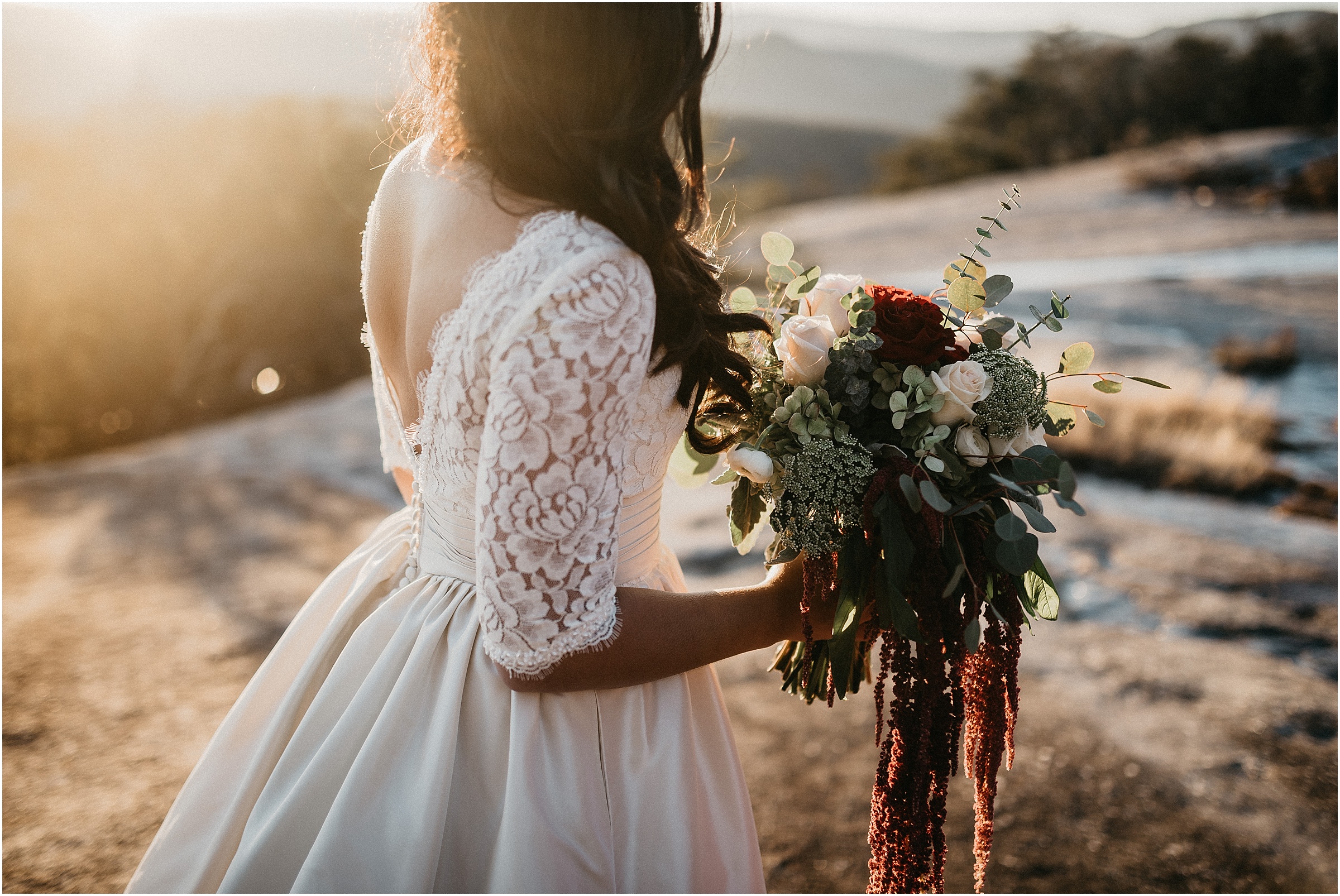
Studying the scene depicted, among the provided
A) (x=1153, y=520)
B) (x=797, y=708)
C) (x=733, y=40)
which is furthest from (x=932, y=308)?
(x=1153, y=520)

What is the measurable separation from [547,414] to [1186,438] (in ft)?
18.1

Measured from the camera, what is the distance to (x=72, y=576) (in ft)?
12.9

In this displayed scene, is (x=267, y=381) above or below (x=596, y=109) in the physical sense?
below

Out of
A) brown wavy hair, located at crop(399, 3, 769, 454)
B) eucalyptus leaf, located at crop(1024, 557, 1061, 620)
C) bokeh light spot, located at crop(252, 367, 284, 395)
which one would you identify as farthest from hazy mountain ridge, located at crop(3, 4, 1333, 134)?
bokeh light spot, located at crop(252, 367, 284, 395)

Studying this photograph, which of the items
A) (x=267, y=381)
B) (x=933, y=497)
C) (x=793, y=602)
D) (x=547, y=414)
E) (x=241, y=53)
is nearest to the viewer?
(x=547, y=414)

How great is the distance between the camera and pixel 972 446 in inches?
49.6

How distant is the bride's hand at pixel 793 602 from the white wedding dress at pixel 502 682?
0.20 meters

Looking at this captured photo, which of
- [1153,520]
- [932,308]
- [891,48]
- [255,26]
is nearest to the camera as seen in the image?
[932,308]

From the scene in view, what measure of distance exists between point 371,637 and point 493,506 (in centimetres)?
50

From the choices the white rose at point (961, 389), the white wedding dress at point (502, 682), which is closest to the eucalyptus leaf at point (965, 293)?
the white rose at point (961, 389)

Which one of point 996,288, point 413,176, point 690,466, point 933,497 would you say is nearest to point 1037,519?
point 933,497

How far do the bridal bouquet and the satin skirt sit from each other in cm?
29

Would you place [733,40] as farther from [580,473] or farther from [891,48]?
[891,48]

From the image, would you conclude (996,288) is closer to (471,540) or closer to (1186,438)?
(471,540)
